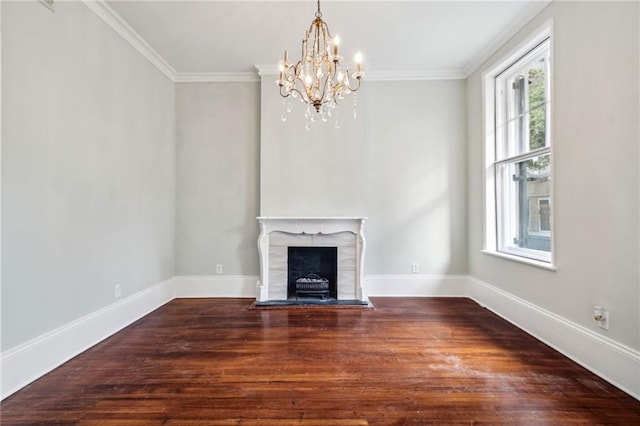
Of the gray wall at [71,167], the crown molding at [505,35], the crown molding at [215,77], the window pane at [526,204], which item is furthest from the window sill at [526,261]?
the gray wall at [71,167]

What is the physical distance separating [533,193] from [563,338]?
130 centimetres

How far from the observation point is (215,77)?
391cm

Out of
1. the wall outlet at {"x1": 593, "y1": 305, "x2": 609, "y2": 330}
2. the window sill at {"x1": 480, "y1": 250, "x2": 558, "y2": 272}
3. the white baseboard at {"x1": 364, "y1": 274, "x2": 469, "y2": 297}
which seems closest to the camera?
the wall outlet at {"x1": 593, "y1": 305, "x2": 609, "y2": 330}

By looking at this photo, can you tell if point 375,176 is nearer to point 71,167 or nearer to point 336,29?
point 336,29

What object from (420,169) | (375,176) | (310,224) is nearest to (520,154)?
(420,169)

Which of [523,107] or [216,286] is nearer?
[523,107]

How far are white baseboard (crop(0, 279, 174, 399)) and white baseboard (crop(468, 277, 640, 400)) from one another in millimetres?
3781

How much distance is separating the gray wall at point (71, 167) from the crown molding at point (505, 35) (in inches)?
148

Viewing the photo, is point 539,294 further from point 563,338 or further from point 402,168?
point 402,168

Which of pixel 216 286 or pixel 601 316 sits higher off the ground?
pixel 601 316

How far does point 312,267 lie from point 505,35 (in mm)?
3280

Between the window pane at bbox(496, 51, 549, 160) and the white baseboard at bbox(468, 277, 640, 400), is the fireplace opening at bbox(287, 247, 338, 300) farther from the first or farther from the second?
the window pane at bbox(496, 51, 549, 160)

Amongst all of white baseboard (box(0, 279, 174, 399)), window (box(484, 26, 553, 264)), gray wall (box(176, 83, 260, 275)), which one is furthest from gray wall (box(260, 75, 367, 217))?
white baseboard (box(0, 279, 174, 399))

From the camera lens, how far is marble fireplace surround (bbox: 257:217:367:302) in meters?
3.72
